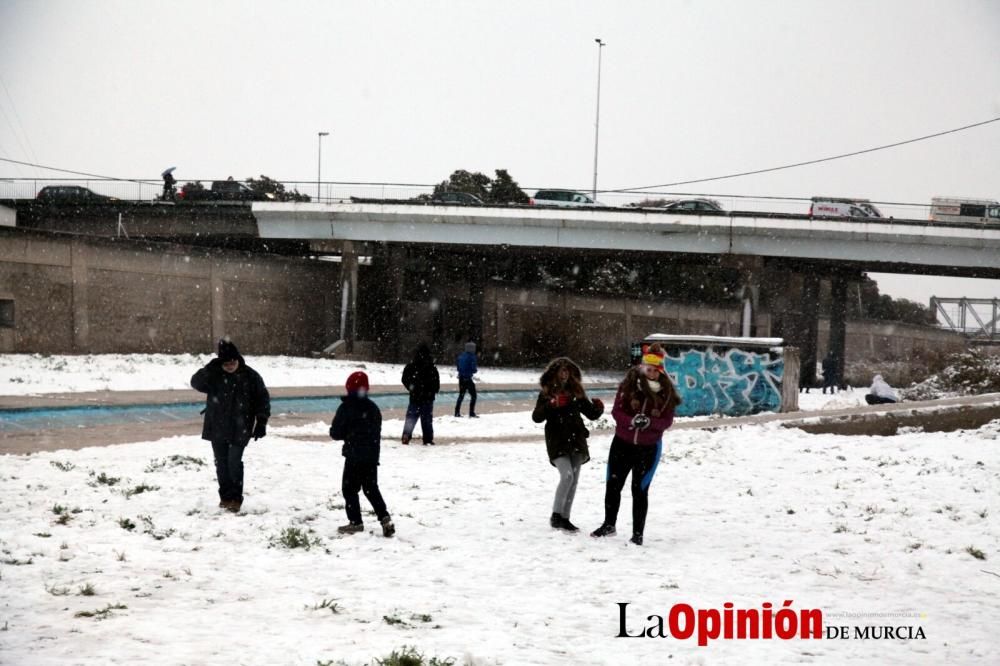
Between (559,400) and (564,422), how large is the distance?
0.23 metres

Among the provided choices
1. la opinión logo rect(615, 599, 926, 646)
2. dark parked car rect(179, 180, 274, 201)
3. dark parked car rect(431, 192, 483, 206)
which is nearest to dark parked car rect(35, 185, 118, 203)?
dark parked car rect(179, 180, 274, 201)

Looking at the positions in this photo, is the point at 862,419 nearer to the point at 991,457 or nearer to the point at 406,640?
the point at 991,457

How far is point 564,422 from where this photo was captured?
9805mm

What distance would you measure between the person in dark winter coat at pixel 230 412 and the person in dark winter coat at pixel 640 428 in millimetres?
3637

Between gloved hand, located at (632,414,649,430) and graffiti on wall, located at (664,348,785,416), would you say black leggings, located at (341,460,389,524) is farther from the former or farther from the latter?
graffiti on wall, located at (664,348,785,416)

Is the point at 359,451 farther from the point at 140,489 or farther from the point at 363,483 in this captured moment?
the point at 140,489

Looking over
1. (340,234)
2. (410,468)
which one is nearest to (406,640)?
(410,468)

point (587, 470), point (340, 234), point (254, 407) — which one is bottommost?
point (587, 470)

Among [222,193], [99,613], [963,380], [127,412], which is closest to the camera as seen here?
[99,613]

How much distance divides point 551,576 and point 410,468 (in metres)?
5.87

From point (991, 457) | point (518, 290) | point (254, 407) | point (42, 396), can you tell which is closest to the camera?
point (254, 407)

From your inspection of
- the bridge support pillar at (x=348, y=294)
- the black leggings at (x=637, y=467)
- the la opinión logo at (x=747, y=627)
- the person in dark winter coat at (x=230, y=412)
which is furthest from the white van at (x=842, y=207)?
the la opinión logo at (x=747, y=627)

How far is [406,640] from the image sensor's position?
611 cm

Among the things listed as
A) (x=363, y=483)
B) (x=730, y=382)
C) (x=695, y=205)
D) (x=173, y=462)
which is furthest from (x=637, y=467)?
(x=695, y=205)
